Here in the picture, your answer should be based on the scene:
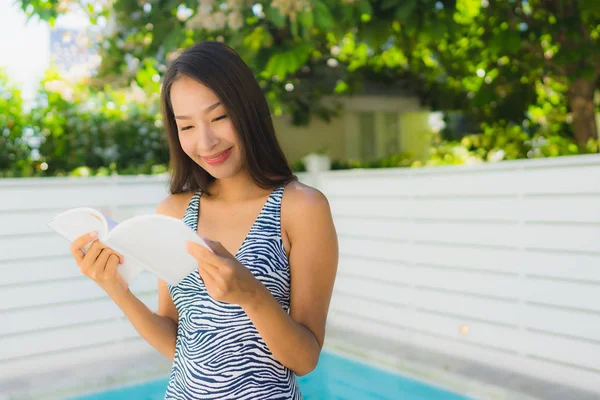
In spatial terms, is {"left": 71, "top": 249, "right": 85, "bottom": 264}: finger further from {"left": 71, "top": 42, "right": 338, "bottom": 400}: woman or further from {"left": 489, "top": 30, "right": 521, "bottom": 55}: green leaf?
{"left": 489, "top": 30, "right": 521, "bottom": 55}: green leaf

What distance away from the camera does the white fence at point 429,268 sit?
3.68m

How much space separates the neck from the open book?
336mm

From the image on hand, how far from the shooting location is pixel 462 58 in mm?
6234

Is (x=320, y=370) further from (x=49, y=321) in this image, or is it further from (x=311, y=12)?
(x=311, y=12)

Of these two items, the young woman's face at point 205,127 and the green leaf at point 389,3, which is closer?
the young woman's face at point 205,127

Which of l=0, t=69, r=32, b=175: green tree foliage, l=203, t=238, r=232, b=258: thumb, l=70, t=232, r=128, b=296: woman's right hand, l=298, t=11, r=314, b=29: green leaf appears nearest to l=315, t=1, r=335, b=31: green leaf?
l=298, t=11, r=314, b=29: green leaf

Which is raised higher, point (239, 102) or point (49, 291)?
point (239, 102)

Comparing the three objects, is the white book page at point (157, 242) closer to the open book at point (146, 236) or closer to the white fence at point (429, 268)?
the open book at point (146, 236)

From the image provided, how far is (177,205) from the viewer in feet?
5.15

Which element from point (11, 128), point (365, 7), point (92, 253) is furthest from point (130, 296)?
point (11, 128)

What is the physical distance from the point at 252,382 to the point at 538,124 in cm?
606

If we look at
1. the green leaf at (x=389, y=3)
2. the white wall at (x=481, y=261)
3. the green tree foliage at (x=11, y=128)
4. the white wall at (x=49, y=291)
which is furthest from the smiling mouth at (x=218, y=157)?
the green tree foliage at (x=11, y=128)

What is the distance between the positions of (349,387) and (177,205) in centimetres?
318

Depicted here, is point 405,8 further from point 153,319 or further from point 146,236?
point 146,236
